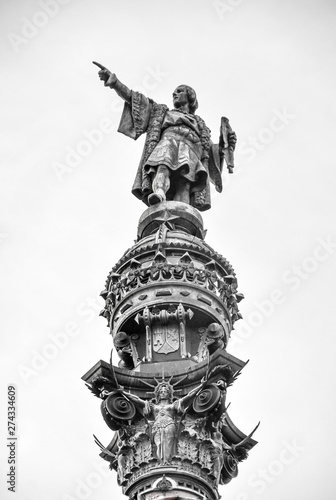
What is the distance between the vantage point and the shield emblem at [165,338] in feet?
58.3

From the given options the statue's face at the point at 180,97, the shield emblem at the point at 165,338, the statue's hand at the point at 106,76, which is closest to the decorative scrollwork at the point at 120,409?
the shield emblem at the point at 165,338

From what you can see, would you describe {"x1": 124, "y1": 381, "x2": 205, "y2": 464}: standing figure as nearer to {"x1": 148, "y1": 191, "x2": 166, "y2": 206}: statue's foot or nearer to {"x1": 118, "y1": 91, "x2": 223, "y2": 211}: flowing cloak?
{"x1": 148, "y1": 191, "x2": 166, "y2": 206}: statue's foot

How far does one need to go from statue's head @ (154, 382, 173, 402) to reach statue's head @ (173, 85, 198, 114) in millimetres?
9910

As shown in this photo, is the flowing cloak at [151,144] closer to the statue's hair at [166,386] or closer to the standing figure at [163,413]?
the statue's hair at [166,386]

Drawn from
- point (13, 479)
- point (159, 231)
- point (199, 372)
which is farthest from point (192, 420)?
point (13, 479)

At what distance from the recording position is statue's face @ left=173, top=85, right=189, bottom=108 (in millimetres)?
24562

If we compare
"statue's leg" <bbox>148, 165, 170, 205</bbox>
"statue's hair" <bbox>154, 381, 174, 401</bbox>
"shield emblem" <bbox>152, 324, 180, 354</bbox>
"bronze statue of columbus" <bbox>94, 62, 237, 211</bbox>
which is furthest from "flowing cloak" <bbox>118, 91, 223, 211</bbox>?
"statue's hair" <bbox>154, 381, 174, 401</bbox>

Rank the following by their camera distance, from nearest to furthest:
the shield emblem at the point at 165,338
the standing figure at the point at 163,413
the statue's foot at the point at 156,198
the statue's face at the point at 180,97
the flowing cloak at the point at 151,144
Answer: the standing figure at the point at 163,413
the shield emblem at the point at 165,338
the statue's foot at the point at 156,198
the flowing cloak at the point at 151,144
the statue's face at the point at 180,97

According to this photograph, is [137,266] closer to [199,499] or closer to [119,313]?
[119,313]

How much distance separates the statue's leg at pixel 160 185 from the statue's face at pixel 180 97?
2.79 meters

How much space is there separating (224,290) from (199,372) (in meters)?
2.97

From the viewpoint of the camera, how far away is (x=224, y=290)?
19266 mm

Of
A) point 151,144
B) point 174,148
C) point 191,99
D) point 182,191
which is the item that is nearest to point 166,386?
point 182,191

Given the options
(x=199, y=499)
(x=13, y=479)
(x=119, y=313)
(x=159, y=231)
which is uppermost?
(x=159, y=231)
